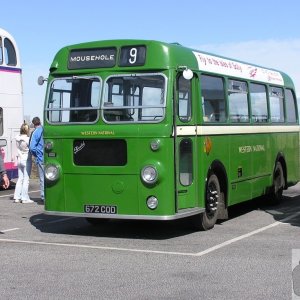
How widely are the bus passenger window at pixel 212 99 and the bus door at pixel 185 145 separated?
0.42m

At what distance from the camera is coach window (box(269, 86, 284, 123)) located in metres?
13.8

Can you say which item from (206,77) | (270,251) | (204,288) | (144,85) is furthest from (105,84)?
(204,288)

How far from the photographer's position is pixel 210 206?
1057 centimetres

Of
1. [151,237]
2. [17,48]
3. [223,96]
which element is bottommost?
[151,237]

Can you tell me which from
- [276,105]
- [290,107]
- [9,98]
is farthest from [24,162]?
[290,107]

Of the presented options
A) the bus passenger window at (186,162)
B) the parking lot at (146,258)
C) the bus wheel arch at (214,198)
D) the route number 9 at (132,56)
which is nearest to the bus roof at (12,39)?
the parking lot at (146,258)

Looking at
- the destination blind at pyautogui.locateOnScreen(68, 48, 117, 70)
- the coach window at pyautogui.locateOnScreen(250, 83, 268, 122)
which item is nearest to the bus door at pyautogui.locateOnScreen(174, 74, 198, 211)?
the destination blind at pyautogui.locateOnScreen(68, 48, 117, 70)

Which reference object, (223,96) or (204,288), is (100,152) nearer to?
(223,96)

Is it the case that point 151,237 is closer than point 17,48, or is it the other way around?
point 151,237

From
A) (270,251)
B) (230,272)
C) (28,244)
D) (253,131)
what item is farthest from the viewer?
(253,131)

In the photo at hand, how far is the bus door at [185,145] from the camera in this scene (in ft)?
31.2

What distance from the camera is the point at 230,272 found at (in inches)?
290

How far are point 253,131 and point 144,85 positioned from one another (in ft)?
12.0

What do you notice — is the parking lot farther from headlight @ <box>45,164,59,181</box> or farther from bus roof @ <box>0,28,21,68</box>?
bus roof @ <box>0,28,21,68</box>
